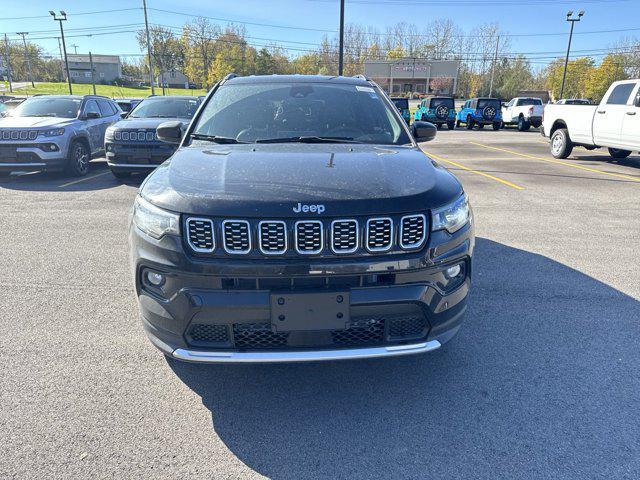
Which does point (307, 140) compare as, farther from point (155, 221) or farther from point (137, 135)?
point (137, 135)

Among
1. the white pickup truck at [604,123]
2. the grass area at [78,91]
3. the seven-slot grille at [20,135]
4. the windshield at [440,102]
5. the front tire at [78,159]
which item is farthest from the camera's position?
the grass area at [78,91]

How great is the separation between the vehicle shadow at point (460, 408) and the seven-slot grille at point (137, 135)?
6.88 meters

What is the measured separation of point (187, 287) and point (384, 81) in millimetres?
87188

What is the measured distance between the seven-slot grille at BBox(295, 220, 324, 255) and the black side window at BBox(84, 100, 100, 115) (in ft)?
33.4

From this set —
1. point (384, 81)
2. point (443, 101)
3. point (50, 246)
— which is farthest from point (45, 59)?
point (50, 246)

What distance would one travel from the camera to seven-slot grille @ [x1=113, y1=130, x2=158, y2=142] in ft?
28.8

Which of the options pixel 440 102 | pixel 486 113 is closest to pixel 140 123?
pixel 440 102

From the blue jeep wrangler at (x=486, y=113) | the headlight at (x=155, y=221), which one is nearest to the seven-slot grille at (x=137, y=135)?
the headlight at (x=155, y=221)

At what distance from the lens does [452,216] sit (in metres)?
2.40

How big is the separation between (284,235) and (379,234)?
1.52ft

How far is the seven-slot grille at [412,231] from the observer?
2225mm

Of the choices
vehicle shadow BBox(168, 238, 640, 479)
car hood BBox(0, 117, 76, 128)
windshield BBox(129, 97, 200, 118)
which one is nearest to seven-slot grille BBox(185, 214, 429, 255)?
vehicle shadow BBox(168, 238, 640, 479)

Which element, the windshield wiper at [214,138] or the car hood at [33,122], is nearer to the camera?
the windshield wiper at [214,138]

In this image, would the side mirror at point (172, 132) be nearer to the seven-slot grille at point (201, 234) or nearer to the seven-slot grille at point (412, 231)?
the seven-slot grille at point (201, 234)
